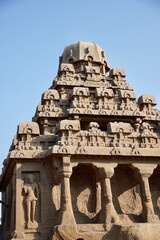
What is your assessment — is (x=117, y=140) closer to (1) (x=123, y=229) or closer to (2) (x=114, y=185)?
(2) (x=114, y=185)

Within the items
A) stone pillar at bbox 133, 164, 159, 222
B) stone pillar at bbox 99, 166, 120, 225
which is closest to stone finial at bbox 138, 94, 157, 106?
stone pillar at bbox 133, 164, 159, 222

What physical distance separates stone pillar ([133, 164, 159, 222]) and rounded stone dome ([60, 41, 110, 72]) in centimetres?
1388

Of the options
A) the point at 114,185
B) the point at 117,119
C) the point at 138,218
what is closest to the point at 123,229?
the point at 138,218

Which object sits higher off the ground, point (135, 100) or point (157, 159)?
point (135, 100)

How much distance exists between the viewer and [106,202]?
66.0ft

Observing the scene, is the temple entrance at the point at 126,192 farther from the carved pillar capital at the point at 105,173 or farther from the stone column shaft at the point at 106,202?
the stone column shaft at the point at 106,202

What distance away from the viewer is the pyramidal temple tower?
1939 centimetres

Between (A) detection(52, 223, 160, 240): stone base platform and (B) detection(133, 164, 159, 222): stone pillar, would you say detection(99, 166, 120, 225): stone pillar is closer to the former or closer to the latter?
(A) detection(52, 223, 160, 240): stone base platform

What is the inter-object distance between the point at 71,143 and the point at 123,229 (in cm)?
635

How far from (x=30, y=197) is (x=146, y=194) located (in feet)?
22.1

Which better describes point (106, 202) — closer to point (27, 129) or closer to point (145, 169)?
point (145, 169)

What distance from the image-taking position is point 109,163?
2123 cm

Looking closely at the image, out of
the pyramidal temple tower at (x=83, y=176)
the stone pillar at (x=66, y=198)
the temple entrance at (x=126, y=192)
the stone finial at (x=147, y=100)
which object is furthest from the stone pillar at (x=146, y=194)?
the stone finial at (x=147, y=100)

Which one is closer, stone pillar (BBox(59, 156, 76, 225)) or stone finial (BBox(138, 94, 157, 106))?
stone pillar (BBox(59, 156, 76, 225))
